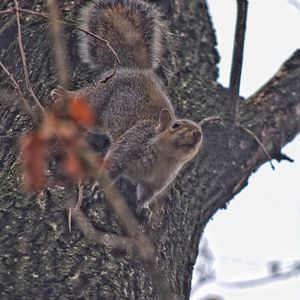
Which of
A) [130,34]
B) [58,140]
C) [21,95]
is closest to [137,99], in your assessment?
[130,34]

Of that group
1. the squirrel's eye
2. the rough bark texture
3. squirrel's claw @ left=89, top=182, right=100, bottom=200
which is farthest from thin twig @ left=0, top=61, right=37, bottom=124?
the squirrel's eye

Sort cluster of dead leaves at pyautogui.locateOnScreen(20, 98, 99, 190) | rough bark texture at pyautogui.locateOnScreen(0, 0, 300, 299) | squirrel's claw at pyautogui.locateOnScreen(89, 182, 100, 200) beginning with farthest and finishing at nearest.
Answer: squirrel's claw at pyautogui.locateOnScreen(89, 182, 100, 200) < rough bark texture at pyautogui.locateOnScreen(0, 0, 300, 299) < cluster of dead leaves at pyautogui.locateOnScreen(20, 98, 99, 190)

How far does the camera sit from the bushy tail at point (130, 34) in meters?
3.57

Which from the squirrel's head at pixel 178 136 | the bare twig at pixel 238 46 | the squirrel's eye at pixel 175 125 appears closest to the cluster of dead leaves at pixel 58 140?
the bare twig at pixel 238 46

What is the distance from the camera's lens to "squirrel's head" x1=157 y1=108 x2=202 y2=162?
3.42 metres

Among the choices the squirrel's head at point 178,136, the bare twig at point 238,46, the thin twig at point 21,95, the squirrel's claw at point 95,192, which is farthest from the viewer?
the squirrel's head at point 178,136

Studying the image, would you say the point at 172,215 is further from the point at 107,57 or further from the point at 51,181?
the point at 107,57

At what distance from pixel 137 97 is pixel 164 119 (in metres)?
0.23

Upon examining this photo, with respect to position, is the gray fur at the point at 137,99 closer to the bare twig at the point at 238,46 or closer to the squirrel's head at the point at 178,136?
the squirrel's head at the point at 178,136

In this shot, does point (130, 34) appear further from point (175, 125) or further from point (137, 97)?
point (175, 125)

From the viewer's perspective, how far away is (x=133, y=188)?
3.52 meters

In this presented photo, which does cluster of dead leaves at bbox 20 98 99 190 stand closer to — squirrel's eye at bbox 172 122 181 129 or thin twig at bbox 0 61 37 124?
thin twig at bbox 0 61 37 124

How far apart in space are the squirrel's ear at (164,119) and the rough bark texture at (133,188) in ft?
0.42

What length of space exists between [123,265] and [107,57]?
4.85 feet
